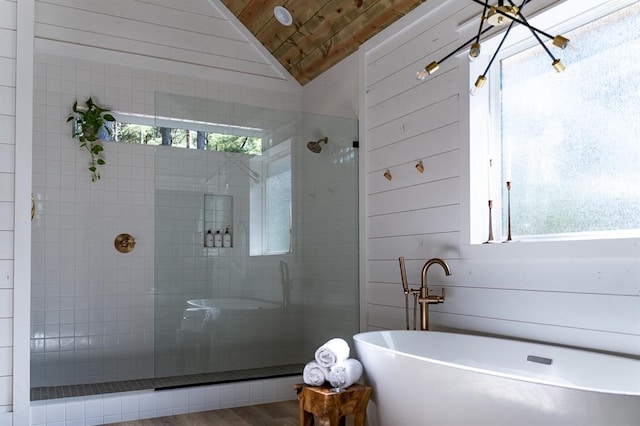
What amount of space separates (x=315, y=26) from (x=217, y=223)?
1701 mm

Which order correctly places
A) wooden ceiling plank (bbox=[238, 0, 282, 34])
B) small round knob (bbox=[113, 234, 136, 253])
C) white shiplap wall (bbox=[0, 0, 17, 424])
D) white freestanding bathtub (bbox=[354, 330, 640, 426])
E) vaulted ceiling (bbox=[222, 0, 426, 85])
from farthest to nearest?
wooden ceiling plank (bbox=[238, 0, 282, 34]) < small round knob (bbox=[113, 234, 136, 253]) < vaulted ceiling (bbox=[222, 0, 426, 85]) < white shiplap wall (bbox=[0, 0, 17, 424]) < white freestanding bathtub (bbox=[354, 330, 640, 426])

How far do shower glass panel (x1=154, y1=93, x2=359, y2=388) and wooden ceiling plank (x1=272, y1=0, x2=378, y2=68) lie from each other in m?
0.67

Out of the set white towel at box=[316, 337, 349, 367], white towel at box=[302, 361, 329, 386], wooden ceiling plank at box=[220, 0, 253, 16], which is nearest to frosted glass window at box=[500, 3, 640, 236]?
white towel at box=[316, 337, 349, 367]

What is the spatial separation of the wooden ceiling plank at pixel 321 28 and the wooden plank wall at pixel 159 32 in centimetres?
25

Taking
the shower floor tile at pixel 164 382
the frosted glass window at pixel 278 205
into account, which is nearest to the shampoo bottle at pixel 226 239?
the frosted glass window at pixel 278 205

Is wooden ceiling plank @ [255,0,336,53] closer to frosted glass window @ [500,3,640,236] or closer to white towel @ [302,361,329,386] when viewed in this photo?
frosted glass window @ [500,3,640,236]

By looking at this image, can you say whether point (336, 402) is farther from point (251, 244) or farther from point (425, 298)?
point (251, 244)

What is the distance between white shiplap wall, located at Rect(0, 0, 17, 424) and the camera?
319cm

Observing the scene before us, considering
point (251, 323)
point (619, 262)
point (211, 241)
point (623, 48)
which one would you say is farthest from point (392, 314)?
point (623, 48)

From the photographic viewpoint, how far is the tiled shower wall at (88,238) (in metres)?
4.20

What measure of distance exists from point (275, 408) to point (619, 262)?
2337 mm

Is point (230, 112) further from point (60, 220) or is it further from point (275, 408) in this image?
point (275, 408)

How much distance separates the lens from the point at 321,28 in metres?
4.46

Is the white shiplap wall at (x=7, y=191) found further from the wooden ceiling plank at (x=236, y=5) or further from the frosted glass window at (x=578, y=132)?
the frosted glass window at (x=578, y=132)
